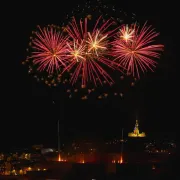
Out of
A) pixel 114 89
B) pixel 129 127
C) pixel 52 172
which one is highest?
pixel 114 89

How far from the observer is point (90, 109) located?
24.8m

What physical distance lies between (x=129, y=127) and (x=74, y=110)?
359cm

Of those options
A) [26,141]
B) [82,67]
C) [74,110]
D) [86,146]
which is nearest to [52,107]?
[74,110]

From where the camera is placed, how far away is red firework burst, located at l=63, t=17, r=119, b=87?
44.0 feet

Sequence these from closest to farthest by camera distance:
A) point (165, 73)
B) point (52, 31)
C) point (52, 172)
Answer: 1. point (52, 172)
2. point (52, 31)
3. point (165, 73)

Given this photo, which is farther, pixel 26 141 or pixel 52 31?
pixel 26 141

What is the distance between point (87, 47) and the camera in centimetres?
1381

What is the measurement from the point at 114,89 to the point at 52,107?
4.36m

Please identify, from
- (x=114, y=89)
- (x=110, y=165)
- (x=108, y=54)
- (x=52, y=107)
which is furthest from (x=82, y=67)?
(x=52, y=107)

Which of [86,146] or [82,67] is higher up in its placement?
[82,67]

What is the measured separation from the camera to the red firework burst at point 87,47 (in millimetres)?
13414

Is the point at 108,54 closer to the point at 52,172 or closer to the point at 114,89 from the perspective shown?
the point at 52,172

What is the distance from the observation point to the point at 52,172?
13031mm

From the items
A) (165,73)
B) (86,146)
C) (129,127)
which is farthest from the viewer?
(129,127)
